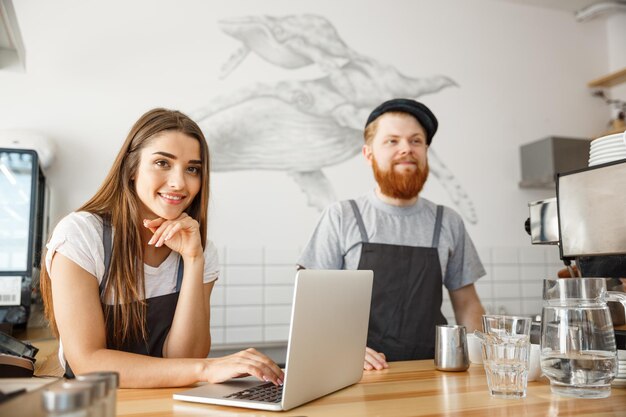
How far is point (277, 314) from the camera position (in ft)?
9.85

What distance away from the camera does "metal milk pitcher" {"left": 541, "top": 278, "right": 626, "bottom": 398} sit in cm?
102

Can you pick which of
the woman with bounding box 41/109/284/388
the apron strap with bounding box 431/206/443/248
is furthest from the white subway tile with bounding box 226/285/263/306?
the woman with bounding box 41/109/284/388

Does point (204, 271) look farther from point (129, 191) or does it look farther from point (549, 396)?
point (549, 396)

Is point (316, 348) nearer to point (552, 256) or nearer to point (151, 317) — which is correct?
point (151, 317)

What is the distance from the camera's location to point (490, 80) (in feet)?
12.0

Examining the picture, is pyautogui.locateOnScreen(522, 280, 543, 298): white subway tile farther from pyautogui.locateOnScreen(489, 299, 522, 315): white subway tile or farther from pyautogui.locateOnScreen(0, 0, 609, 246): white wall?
pyautogui.locateOnScreen(0, 0, 609, 246): white wall

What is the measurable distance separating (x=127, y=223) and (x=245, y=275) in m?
1.54

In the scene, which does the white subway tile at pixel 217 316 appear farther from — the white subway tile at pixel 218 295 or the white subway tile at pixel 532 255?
the white subway tile at pixel 532 255

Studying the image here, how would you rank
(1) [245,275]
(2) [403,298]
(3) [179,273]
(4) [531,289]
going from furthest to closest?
1. (4) [531,289]
2. (1) [245,275]
3. (2) [403,298]
4. (3) [179,273]

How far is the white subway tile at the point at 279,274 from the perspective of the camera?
119 inches

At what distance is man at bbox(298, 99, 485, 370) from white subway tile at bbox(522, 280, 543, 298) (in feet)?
5.20

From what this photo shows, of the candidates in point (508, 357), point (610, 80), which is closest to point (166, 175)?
point (508, 357)

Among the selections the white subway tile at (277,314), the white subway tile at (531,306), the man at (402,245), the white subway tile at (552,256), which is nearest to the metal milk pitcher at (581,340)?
the man at (402,245)

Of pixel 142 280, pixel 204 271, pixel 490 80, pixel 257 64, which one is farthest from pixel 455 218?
pixel 490 80
